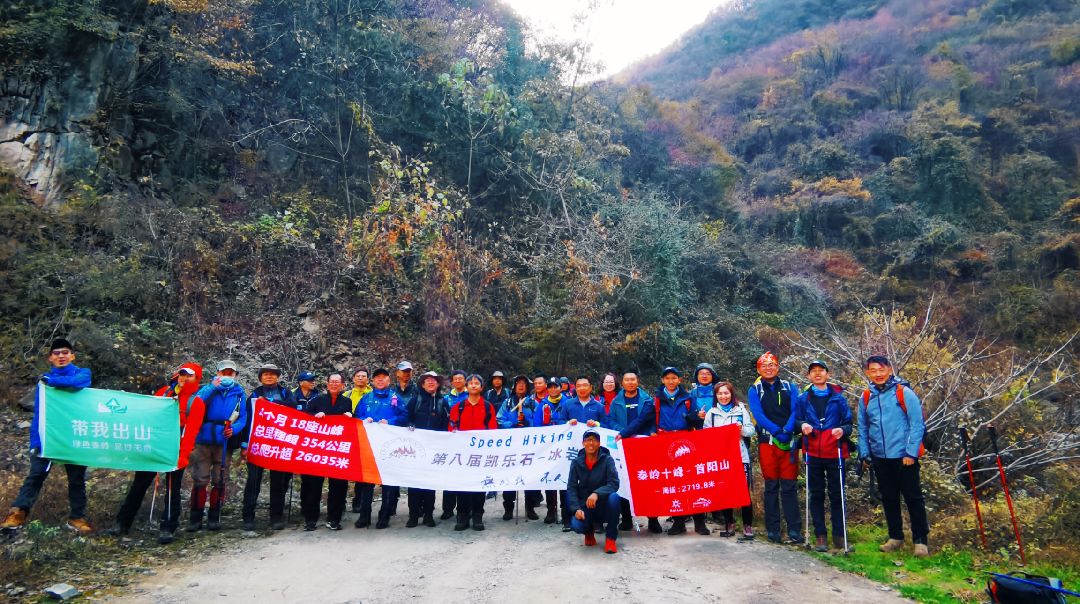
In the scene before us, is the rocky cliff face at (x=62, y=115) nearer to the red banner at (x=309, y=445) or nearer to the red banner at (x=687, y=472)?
the red banner at (x=309, y=445)

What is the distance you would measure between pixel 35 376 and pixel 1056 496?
518 inches

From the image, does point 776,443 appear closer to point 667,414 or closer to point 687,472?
point 687,472

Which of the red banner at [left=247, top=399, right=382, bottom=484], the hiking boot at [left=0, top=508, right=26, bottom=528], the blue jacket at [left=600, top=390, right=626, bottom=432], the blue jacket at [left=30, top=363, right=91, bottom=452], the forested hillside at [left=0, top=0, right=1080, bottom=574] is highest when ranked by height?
the forested hillside at [left=0, top=0, right=1080, bottom=574]

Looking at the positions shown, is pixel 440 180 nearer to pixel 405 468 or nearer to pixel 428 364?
pixel 428 364

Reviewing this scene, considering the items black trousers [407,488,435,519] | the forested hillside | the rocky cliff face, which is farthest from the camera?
the rocky cliff face

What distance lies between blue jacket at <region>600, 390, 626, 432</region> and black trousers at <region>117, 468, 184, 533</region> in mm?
4609

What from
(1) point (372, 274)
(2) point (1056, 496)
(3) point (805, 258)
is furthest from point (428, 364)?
(3) point (805, 258)

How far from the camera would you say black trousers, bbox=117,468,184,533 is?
6.44 meters

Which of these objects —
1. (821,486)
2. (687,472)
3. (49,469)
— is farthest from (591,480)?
(49,469)

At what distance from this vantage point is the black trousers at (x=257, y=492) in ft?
23.4

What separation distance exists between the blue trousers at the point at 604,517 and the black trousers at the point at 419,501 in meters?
1.94

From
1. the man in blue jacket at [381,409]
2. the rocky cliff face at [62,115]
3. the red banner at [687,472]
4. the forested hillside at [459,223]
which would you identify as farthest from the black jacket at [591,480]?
the rocky cliff face at [62,115]

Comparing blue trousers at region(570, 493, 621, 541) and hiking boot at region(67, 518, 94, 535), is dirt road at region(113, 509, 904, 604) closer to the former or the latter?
blue trousers at region(570, 493, 621, 541)

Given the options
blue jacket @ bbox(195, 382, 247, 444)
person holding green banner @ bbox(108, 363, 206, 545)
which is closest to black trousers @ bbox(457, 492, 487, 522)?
blue jacket @ bbox(195, 382, 247, 444)
